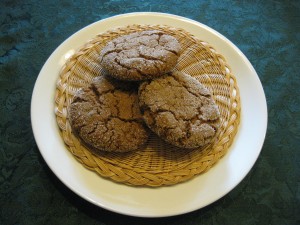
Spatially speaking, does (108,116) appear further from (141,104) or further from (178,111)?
(178,111)

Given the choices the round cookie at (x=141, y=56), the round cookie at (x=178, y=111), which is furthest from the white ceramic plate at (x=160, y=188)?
the round cookie at (x=141, y=56)

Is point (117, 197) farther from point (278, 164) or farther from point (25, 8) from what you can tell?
point (25, 8)

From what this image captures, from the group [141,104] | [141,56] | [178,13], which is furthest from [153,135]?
[178,13]

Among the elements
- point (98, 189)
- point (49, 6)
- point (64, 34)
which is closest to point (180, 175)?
point (98, 189)

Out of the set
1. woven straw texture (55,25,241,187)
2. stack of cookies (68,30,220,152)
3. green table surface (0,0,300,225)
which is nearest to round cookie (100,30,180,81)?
stack of cookies (68,30,220,152)

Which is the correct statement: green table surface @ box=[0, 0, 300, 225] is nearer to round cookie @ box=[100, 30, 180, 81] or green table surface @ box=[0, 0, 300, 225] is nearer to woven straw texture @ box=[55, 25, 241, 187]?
woven straw texture @ box=[55, 25, 241, 187]

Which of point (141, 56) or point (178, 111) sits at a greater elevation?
point (141, 56)
